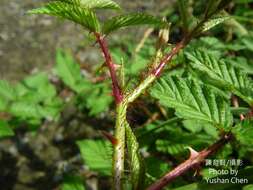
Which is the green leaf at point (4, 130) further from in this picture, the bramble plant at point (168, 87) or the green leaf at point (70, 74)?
the green leaf at point (70, 74)

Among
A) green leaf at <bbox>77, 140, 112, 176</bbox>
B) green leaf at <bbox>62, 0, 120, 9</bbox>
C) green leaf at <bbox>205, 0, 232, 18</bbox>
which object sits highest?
green leaf at <bbox>62, 0, 120, 9</bbox>

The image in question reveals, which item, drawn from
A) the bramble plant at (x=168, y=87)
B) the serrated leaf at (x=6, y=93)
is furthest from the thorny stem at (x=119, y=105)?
the serrated leaf at (x=6, y=93)

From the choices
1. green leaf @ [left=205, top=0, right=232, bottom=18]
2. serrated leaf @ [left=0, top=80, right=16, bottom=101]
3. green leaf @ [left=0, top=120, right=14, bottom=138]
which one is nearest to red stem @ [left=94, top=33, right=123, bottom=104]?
green leaf @ [left=205, top=0, right=232, bottom=18]

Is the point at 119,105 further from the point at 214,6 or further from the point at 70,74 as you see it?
the point at 70,74

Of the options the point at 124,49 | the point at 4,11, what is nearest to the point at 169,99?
the point at 124,49

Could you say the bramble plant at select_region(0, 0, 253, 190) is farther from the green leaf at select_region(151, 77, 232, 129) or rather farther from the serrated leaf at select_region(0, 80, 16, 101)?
the serrated leaf at select_region(0, 80, 16, 101)

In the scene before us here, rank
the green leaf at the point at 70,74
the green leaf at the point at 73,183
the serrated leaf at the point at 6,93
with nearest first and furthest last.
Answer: the green leaf at the point at 73,183, the serrated leaf at the point at 6,93, the green leaf at the point at 70,74
